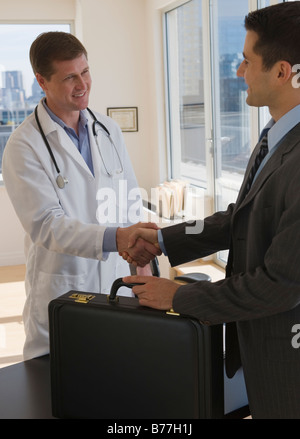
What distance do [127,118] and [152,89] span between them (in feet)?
1.27

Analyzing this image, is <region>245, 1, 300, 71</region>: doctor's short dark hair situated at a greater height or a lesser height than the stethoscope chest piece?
greater

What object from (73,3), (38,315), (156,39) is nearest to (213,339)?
(38,315)

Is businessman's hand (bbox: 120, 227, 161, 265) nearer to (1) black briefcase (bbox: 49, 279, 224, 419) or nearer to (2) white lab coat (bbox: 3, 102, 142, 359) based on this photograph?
(2) white lab coat (bbox: 3, 102, 142, 359)

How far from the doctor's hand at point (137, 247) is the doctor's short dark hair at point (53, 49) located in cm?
58

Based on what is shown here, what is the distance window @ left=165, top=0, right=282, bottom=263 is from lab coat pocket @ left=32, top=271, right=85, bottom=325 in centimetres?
240

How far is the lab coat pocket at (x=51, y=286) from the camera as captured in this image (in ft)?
6.05

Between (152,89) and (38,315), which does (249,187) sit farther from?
(152,89)

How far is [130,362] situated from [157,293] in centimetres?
15

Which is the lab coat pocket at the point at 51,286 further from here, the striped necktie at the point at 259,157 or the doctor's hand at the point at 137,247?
the striped necktie at the point at 259,157

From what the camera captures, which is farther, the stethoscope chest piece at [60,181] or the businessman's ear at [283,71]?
the stethoscope chest piece at [60,181]

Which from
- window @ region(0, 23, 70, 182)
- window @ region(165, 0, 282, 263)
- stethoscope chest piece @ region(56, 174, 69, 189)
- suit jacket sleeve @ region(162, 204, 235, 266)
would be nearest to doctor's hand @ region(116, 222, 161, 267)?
suit jacket sleeve @ region(162, 204, 235, 266)

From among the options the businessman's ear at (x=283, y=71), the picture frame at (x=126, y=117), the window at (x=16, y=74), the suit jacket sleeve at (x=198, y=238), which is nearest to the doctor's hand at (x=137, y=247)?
the suit jacket sleeve at (x=198, y=238)

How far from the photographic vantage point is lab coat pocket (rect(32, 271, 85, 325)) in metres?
1.84

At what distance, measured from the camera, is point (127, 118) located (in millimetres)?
5922
